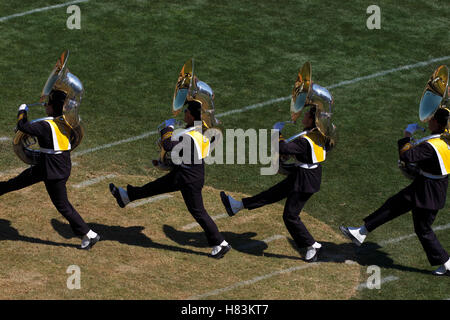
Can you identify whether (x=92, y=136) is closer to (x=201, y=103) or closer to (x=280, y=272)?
(x=201, y=103)

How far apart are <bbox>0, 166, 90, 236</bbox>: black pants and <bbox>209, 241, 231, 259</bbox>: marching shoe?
151cm

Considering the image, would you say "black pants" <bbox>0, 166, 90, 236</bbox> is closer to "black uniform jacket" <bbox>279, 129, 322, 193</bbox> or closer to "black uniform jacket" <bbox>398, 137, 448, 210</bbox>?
"black uniform jacket" <bbox>279, 129, 322, 193</bbox>

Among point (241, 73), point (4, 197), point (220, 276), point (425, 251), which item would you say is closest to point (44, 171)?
point (4, 197)

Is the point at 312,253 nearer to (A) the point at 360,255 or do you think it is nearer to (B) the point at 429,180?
(A) the point at 360,255

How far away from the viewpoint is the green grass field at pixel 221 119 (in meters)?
9.86

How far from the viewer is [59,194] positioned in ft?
32.8

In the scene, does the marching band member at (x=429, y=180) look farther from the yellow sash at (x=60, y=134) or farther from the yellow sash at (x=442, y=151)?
the yellow sash at (x=60, y=134)

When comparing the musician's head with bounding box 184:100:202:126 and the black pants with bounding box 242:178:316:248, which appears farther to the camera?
the black pants with bounding box 242:178:316:248

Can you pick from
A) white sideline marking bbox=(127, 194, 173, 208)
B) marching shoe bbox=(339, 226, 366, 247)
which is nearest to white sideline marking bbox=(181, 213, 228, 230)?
white sideline marking bbox=(127, 194, 173, 208)

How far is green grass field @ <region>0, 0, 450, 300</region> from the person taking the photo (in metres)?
9.86

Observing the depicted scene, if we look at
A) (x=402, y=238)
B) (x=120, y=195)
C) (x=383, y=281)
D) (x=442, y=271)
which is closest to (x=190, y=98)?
(x=120, y=195)

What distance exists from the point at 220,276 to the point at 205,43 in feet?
25.5

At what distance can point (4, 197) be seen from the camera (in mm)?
11297

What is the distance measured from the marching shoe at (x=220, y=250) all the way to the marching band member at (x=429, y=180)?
2.09 meters
